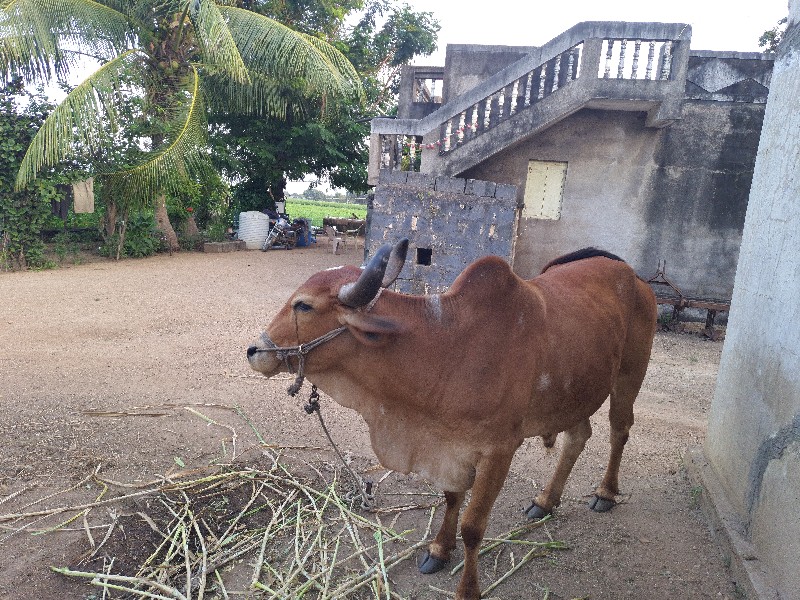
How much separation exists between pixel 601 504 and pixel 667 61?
7419mm

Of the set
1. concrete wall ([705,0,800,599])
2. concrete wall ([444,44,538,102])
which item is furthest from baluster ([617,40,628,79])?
concrete wall ([705,0,800,599])

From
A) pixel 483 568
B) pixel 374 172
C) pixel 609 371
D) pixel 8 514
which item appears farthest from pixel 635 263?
pixel 8 514

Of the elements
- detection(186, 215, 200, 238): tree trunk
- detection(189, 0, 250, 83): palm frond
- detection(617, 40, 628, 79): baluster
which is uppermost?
detection(189, 0, 250, 83): palm frond

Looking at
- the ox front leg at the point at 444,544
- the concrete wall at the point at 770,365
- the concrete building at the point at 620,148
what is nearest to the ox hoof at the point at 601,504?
the concrete wall at the point at 770,365

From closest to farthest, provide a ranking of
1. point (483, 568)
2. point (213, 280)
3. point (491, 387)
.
Result: point (491, 387) < point (483, 568) < point (213, 280)

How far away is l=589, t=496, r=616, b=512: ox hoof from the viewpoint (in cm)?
383

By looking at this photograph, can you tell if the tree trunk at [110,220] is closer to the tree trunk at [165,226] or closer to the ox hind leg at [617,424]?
the tree trunk at [165,226]

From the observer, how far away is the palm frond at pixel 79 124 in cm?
993

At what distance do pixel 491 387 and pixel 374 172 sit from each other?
747cm

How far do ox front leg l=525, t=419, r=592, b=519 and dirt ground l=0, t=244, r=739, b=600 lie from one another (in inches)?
4.3

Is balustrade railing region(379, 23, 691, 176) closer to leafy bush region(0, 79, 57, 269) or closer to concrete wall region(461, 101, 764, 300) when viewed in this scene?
concrete wall region(461, 101, 764, 300)

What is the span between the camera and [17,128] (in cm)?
1030

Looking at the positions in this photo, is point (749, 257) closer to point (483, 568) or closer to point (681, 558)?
point (681, 558)

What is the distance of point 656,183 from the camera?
31.2 ft
